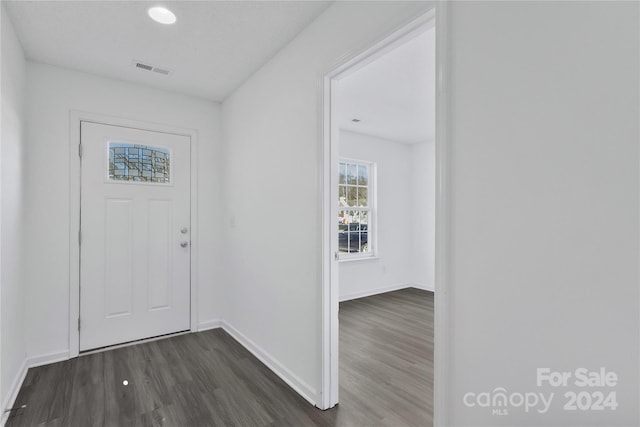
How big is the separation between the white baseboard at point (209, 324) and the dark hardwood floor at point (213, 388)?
5.7 inches

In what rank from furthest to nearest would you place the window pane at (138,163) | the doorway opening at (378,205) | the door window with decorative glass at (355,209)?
1. the door window with decorative glass at (355,209)
2. the doorway opening at (378,205)
3. the window pane at (138,163)

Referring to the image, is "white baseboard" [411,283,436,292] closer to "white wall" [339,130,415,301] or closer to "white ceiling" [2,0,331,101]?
"white wall" [339,130,415,301]

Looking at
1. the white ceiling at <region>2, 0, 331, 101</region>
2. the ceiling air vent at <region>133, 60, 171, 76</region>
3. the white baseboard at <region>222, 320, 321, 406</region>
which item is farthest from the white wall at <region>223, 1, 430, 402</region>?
the ceiling air vent at <region>133, 60, 171, 76</region>

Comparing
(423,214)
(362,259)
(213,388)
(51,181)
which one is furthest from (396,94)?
(51,181)

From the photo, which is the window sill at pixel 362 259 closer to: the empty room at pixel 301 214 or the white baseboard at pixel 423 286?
the empty room at pixel 301 214

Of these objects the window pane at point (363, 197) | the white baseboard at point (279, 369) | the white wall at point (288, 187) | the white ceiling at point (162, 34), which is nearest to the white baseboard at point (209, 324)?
the white baseboard at point (279, 369)

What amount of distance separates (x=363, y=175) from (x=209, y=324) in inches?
122

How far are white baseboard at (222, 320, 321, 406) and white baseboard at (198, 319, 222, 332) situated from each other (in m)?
0.27
